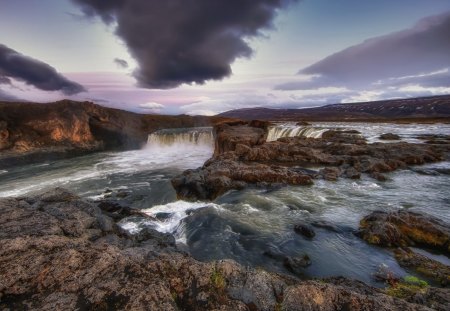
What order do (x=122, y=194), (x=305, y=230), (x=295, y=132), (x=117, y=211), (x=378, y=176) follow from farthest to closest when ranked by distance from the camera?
(x=295, y=132), (x=122, y=194), (x=378, y=176), (x=117, y=211), (x=305, y=230)

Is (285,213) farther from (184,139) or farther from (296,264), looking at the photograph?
(184,139)

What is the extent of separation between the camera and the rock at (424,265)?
798cm

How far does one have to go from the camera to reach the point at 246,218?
13688mm

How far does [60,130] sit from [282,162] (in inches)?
1648

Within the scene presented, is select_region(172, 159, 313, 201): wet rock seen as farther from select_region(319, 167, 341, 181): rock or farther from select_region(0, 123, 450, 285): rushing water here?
select_region(319, 167, 341, 181): rock

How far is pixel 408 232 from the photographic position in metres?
10.9

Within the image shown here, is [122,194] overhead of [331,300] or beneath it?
beneath

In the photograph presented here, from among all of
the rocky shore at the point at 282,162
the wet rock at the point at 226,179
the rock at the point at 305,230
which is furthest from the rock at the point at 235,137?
the rock at the point at 305,230

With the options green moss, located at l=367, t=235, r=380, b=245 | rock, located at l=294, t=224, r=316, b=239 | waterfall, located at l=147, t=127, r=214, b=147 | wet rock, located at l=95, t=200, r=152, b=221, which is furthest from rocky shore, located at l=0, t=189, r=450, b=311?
waterfall, located at l=147, t=127, r=214, b=147

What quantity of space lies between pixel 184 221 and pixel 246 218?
325cm

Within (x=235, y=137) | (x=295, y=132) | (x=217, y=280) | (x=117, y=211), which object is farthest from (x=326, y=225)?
(x=295, y=132)

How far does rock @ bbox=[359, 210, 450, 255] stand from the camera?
33.9 feet

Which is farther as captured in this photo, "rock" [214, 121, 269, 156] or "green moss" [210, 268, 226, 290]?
"rock" [214, 121, 269, 156]

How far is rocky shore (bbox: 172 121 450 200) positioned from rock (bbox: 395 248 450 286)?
30.8 ft
